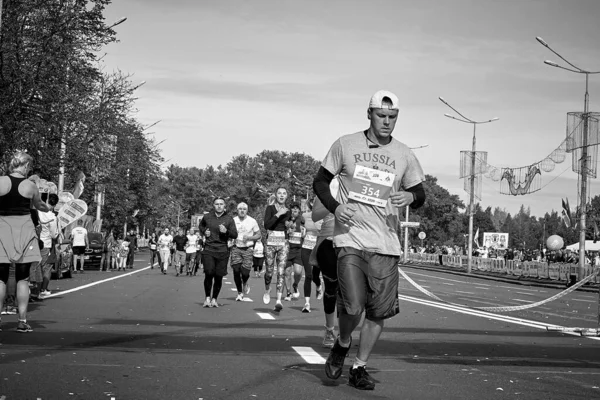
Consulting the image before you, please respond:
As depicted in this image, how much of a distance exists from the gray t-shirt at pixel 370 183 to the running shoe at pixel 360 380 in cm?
84

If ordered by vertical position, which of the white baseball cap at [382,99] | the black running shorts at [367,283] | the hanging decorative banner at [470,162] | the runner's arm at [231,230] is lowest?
the black running shorts at [367,283]

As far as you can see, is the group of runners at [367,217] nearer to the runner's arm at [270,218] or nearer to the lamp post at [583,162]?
the runner's arm at [270,218]

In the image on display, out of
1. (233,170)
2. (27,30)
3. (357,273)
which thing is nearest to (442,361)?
(357,273)

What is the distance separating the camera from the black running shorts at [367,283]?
666 centimetres

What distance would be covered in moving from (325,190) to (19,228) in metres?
4.51

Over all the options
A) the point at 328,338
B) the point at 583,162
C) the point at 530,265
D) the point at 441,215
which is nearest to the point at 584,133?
the point at 583,162

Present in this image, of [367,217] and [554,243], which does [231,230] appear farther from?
[554,243]

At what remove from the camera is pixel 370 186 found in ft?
22.4

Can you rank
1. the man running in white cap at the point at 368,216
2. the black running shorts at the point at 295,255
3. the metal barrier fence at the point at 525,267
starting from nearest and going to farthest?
the man running in white cap at the point at 368,216
the black running shorts at the point at 295,255
the metal barrier fence at the point at 525,267

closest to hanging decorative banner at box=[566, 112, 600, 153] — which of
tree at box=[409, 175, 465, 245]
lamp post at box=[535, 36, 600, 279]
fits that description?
lamp post at box=[535, 36, 600, 279]

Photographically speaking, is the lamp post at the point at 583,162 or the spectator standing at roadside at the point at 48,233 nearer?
the spectator standing at roadside at the point at 48,233

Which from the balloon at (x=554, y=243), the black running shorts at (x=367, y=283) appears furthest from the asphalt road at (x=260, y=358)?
the balloon at (x=554, y=243)

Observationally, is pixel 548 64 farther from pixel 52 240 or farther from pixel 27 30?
pixel 52 240

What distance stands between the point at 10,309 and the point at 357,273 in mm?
7517
